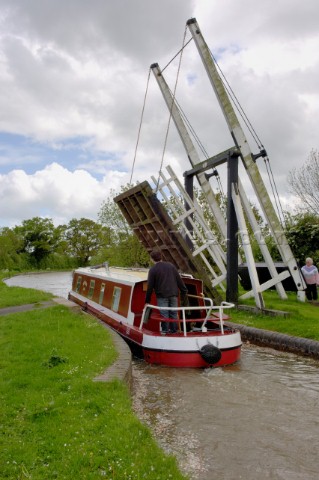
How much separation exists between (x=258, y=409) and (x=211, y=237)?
28.2 feet

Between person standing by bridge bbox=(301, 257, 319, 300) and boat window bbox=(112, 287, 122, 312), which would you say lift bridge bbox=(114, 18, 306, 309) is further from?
boat window bbox=(112, 287, 122, 312)

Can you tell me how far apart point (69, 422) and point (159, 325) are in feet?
17.8

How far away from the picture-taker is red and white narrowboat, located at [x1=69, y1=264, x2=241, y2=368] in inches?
331

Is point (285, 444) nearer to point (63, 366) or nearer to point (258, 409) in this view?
point (258, 409)

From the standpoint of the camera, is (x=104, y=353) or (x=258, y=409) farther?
(x=104, y=353)

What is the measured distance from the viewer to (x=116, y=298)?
11.3 metres

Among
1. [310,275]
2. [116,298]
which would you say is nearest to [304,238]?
[310,275]

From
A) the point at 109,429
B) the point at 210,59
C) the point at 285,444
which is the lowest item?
the point at 285,444

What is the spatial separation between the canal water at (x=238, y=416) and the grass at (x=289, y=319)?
936mm

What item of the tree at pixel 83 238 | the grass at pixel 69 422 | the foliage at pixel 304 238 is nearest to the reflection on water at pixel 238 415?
the grass at pixel 69 422

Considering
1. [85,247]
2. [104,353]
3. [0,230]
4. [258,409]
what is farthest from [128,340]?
[85,247]

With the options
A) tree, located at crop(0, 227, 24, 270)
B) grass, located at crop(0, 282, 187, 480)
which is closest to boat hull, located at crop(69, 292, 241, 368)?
grass, located at crop(0, 282, 187, 480)

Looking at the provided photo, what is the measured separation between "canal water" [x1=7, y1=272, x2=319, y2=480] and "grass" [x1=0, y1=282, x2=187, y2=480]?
1.97 ft

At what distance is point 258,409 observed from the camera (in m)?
6.24
